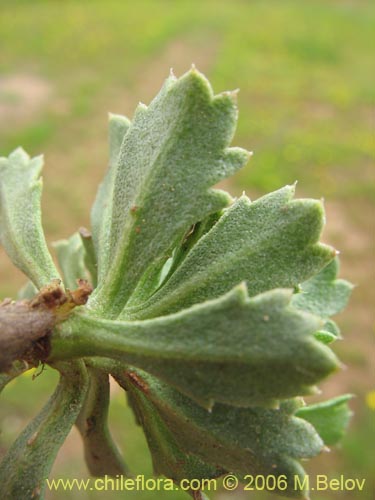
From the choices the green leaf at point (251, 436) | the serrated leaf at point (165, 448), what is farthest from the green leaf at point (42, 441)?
the green leaf at point (251, 436)

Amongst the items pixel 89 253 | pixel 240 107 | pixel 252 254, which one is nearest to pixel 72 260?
pixel 89 253

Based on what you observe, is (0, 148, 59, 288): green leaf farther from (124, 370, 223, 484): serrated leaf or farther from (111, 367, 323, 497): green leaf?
(111, 367, 323, 497): green leaf

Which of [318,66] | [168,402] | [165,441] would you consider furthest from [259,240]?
[318,66]

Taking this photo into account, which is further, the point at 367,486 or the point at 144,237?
the point at 367,486

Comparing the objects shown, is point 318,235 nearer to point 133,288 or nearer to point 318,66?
point 133,288

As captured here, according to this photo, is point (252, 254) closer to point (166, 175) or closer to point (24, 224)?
point (166, 175)

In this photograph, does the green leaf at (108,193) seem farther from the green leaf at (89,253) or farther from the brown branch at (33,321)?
the brown branch at (33,321)
